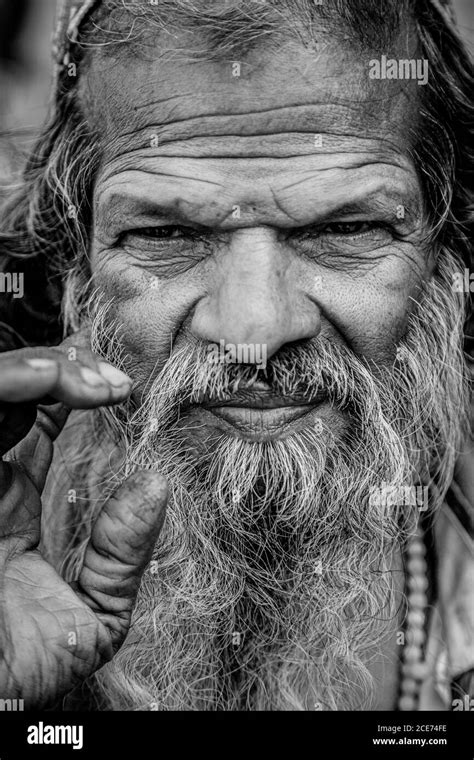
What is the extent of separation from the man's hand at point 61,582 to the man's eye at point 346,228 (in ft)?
2.39

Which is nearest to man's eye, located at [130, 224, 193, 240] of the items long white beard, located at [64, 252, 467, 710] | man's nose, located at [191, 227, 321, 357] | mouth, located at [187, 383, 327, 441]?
man's nose, located at [191, 227, 321, 357]

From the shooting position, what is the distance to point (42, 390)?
1658mm

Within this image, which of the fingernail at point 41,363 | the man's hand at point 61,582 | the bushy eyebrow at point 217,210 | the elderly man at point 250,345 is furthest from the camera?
the bushy eyebrow at point 217,210

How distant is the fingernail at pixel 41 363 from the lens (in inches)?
65.1

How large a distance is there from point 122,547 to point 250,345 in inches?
21.3

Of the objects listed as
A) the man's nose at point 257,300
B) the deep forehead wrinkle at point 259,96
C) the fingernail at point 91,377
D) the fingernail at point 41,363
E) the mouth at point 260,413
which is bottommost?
the mouth at point 260,413

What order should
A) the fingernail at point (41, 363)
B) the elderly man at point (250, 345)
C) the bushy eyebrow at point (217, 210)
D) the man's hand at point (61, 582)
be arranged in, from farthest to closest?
the bushy eyebrow at point (217, 210)
the elderly man at point (250, 345)
the man's hand at point (61, 582)
the fingernail at point (41, 363)

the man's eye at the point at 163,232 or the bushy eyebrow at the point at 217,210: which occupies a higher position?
the bushy eyebrow at the point at 217,210

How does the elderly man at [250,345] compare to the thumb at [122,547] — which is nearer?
the thumb at [122,547]

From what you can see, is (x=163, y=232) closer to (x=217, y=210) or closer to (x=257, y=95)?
(x=217, y=210)

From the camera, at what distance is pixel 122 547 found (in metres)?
1.82

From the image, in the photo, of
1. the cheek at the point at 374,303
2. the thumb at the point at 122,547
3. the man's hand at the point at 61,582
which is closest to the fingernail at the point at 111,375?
the man's hand at the point at 61,582

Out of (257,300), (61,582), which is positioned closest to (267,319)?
(257,300)

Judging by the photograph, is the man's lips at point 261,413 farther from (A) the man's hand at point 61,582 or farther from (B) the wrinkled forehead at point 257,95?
(B) the wrinkled forehead at point 257,95
